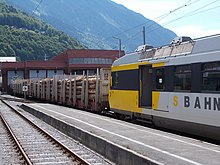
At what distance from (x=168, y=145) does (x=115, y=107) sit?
9.26m

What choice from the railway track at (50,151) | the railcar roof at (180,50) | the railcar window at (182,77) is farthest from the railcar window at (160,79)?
the railway track at (50,151)

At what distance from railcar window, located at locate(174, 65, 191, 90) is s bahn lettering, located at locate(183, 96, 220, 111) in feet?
1.38

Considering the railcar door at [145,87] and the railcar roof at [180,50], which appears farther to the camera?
the railcar door at [145,87]

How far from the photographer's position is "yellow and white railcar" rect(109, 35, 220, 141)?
11869 mm

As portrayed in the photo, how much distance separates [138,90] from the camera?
17.2 metres

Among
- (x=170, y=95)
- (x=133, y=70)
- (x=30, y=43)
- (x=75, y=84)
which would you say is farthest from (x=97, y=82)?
(x=30, y=43)

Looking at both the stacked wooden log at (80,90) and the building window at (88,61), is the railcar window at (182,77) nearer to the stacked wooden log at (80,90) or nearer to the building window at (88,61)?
the stacked wooden log at (80,90)

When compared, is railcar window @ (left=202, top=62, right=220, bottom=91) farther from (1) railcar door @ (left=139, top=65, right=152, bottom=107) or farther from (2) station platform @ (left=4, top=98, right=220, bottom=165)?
(1) railcar door @ (left=139, top=65, right=152, bottom=107)

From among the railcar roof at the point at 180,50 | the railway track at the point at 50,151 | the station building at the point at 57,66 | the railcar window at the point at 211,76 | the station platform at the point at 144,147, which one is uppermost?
the station building at the point at 57,66

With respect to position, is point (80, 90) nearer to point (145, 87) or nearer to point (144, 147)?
point (145, 87)

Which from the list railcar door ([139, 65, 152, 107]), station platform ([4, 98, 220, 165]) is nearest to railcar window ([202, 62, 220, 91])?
station platform ([4, 98, 220, 165])

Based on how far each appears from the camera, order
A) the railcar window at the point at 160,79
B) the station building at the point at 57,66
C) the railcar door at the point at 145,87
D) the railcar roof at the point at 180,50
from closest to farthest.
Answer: the railcar roof at the point at 180,50, the railcar window at the point at 160,79, the railcar door at the point at 145,87, the station building at the point at 57,66

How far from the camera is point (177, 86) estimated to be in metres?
13.8

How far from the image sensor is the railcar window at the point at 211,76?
11.6 meters
